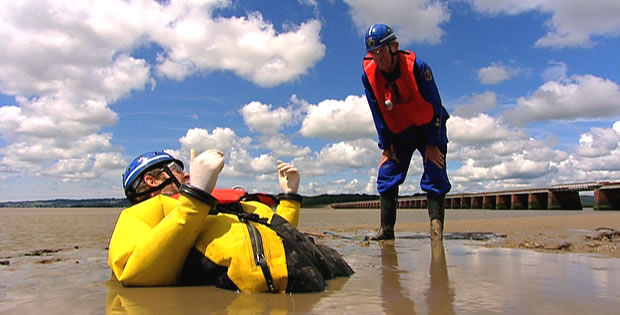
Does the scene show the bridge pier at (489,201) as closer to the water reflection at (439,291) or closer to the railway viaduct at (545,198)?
the railway viaduct at (545,198)

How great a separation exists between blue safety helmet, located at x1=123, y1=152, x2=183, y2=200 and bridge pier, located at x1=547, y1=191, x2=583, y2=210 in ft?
104

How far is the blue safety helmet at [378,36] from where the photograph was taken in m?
4.20

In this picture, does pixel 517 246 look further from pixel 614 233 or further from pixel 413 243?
pixel 614 233

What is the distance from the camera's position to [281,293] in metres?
2.10

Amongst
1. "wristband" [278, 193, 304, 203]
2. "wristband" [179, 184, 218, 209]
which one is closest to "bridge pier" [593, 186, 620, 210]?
"wristband" [278, 193, 304, 203]

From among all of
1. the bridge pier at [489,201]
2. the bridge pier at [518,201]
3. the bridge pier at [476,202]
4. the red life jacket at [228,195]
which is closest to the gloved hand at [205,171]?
the red life jacket at [228,195]

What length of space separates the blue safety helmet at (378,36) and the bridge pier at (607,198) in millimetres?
23152

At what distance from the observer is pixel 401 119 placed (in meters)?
4.68

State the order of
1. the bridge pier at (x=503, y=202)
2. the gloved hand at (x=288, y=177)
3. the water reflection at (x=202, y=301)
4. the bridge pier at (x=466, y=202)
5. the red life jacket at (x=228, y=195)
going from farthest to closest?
1. the bridge pier at (x=466, y=202)
2. the bridge pier at (x=503, y=202)
3. the gloved hand at (x=288, y=177)
4. the red life jacket at (x=228, y=195)
5. the water reflection at (x=202, y=301)

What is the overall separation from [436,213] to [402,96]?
144cm

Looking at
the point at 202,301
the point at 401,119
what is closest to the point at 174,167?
the point at 202,301

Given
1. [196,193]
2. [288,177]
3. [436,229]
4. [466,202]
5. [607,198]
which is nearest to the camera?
[196,193]

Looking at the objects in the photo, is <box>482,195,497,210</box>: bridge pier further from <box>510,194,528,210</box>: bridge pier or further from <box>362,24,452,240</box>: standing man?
<box>362,24,452,240</box>: standing man

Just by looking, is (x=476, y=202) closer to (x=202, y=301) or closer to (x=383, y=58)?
(x=383, y=58)
